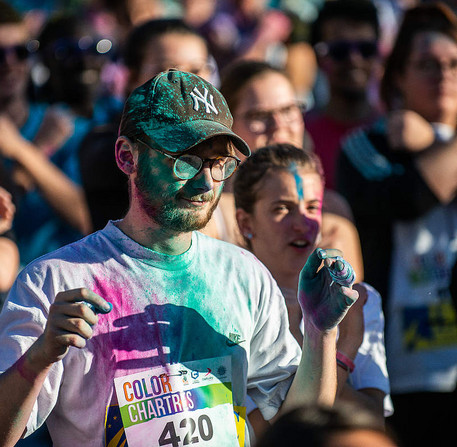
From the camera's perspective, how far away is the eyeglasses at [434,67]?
454cm

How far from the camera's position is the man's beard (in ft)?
7.98

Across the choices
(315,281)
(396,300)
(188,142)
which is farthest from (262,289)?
(396,300)

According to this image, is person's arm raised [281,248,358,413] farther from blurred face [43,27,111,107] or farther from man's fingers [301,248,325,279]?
blurred face [43,27,111,107]

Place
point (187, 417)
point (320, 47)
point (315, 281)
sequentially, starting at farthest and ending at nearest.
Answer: point (320, 47)
point (315, 281)
point (187, 417)

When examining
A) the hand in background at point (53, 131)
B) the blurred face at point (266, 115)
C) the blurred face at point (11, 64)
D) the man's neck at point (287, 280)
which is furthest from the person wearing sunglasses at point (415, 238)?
the blurred face at point (11, 64)

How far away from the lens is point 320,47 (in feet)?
18.0

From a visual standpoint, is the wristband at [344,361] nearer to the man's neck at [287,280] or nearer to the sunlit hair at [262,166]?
the man's neck at [287,280]

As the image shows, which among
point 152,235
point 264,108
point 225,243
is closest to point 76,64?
point 264,108

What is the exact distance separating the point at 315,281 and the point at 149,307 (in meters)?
0.48

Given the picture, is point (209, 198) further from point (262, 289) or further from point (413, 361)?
point (413, 361)

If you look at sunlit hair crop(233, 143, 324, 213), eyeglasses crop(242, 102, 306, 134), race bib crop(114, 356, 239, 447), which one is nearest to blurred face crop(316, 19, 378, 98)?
eyeglasses crop(242, 102, 306, 134)

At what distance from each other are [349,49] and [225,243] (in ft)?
9.67

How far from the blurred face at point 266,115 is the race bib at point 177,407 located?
1.86m

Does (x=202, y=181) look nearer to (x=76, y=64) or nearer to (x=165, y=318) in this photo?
(x=165, y=318)
